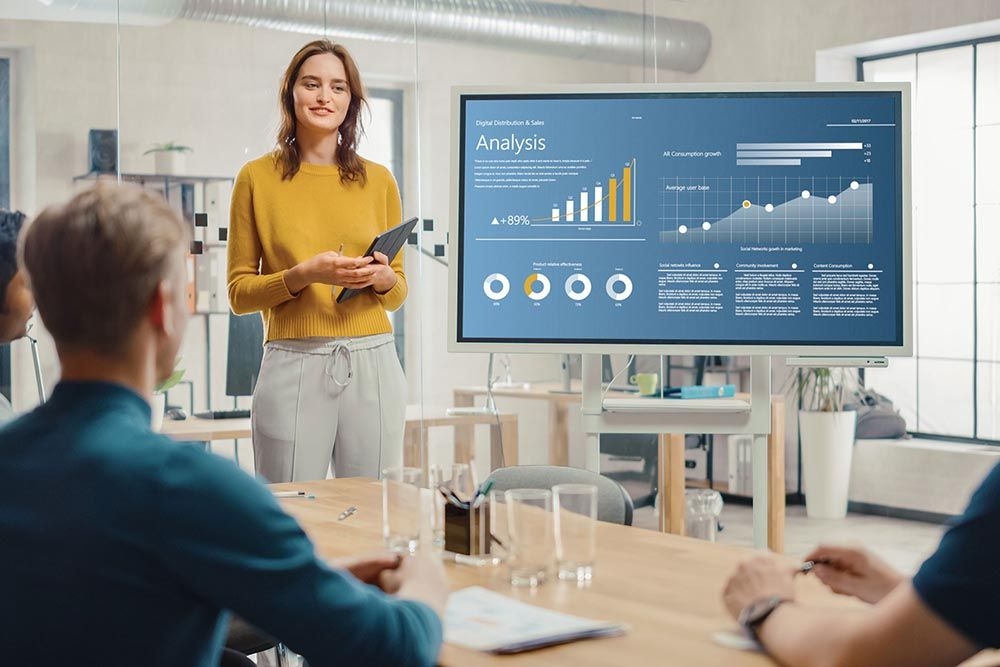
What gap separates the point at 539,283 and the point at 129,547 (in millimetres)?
2300

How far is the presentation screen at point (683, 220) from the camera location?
3.23 meters

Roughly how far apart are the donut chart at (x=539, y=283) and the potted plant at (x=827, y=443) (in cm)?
386

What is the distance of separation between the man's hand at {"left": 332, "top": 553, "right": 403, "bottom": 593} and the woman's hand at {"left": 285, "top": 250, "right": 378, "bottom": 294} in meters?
1.63

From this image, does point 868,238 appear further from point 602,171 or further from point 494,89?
point 494,89

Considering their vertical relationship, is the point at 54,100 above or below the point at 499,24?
below

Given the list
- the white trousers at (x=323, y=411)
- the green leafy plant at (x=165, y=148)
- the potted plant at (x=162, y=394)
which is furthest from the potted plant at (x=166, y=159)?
the white trousers at (x=323, y=411)

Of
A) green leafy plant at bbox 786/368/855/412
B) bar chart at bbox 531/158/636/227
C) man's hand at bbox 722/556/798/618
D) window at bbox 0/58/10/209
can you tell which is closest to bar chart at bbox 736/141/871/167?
bar chart at bbox 531/158/636/227

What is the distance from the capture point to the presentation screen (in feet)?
10.6

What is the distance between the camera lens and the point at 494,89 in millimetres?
3350

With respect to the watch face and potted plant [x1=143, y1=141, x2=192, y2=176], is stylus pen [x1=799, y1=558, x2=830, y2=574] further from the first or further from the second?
potted plant [x1=143, y1=141, x2=192, y2=176]

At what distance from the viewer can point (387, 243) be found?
10.5 feet

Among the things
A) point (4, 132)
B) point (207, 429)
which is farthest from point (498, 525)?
point (4, 132)

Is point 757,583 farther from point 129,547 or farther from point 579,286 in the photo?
point 579,286

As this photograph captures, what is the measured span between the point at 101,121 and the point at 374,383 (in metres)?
2.01
